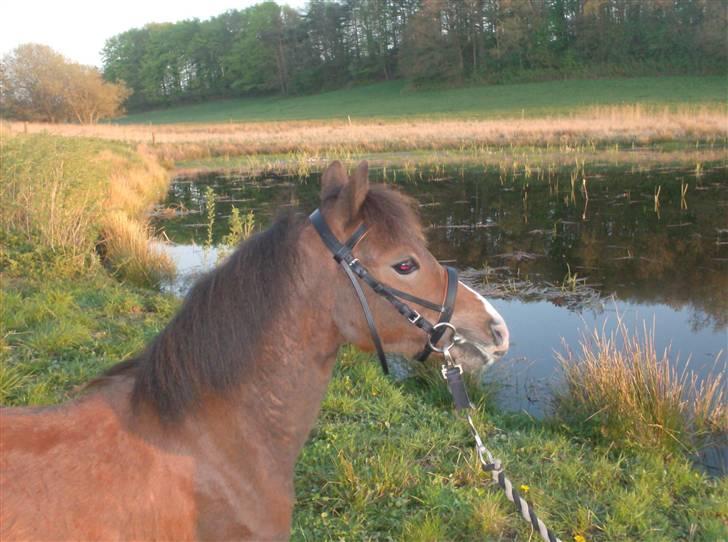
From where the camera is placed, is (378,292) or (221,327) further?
(378,292)

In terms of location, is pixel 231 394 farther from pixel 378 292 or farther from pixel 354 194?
pixel 354 194

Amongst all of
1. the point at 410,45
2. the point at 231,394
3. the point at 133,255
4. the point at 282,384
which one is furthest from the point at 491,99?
the point at 231,394

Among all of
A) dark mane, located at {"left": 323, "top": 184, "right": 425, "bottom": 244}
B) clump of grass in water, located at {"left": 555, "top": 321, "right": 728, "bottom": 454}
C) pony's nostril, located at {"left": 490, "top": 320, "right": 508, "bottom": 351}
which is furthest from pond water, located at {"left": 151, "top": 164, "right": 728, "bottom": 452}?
pony's nostril, located at {"left": 490, "top": 320, "right": 508, "bottom": 351}

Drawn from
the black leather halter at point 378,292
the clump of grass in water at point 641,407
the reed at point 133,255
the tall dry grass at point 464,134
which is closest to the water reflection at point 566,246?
the reed at point 133,255

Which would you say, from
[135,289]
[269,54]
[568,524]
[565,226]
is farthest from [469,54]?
[568,524]

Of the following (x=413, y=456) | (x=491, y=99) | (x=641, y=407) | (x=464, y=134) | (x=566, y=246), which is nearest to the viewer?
(x=413, y=456)

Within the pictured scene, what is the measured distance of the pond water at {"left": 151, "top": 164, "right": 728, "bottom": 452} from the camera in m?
8.33

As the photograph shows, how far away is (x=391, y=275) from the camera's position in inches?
99.3

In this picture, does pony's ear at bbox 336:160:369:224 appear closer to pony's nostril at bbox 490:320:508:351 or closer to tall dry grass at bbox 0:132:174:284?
pony's nostril at bbox 490:320:508:351

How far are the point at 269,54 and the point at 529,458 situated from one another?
3571 inches

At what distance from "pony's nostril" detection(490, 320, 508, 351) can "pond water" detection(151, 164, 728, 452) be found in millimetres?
1409

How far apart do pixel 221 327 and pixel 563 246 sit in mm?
11671

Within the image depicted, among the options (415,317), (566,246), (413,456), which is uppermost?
(415,317)

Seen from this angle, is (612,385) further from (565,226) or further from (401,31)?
(401,31)
